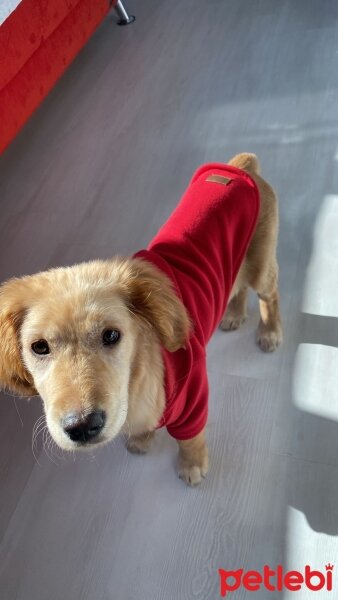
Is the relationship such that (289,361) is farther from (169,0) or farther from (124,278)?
(169,0)

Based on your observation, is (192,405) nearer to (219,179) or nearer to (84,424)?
(84,424)

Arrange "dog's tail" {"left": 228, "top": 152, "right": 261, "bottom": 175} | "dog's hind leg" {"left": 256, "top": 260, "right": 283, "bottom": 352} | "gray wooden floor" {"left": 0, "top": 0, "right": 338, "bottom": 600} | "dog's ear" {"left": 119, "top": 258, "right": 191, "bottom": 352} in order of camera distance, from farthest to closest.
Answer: "dog's hind leg" {"left": 256, "top": 260, "right": 283, "bottom": 352}, "dog's tail" {"left": 228, "top": 152, "right": 261, "bottom": 175}, "gray wooden floor" {"left": 0, "top": 0, "right": 338, "bottom": 600}, "dog's ear" {"left": 119, "top": 258, "right": 191, "bottom": 352}

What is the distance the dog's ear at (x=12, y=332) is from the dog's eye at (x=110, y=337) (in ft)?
0.51

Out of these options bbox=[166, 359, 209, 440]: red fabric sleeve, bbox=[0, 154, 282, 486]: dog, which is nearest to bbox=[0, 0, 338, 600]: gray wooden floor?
bbox=[0, 154, 282, 486]: dog

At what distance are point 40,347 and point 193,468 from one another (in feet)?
1.85

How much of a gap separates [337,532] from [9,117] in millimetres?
1855

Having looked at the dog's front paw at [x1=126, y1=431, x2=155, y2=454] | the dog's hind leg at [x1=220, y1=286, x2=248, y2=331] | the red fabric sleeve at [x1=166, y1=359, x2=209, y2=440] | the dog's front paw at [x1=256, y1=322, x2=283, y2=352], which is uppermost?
the red fabric sleeve at [x1=166, y1=359, x2=209, y2=440]

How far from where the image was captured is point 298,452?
130 cm

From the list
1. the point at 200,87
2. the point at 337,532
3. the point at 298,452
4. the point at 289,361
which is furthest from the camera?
the point at 200,87

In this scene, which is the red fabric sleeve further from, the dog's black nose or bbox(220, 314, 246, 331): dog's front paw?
bbox(220, 314, 246, 331): dog's front paw

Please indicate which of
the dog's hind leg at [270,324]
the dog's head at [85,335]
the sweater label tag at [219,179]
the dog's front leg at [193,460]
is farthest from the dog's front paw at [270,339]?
the dog's head at [85,335]

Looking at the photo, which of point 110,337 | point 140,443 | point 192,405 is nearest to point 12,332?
point 110,337

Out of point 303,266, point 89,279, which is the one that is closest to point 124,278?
point 89,279

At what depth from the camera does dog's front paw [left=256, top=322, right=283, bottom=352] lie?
1493 millimetres
